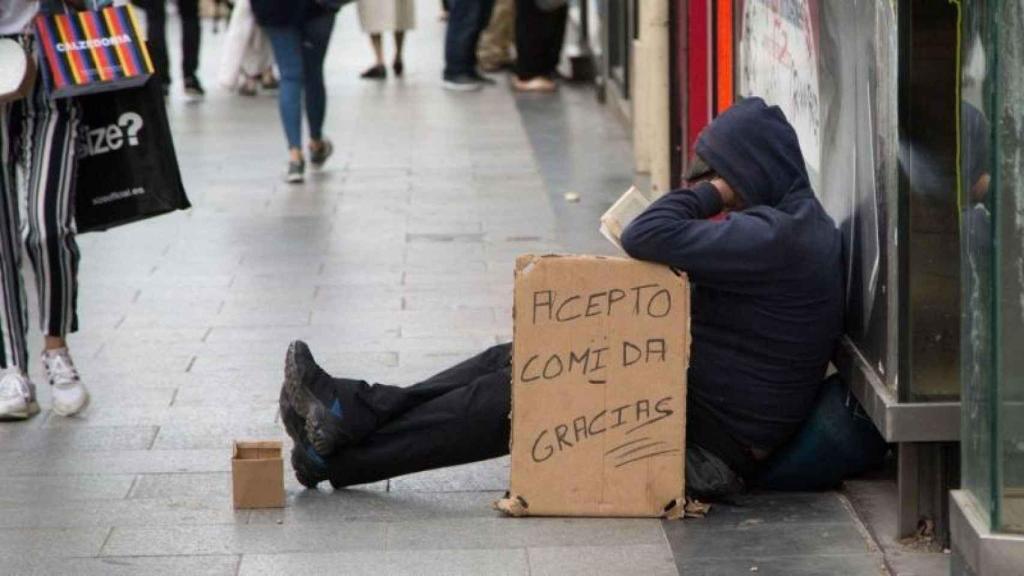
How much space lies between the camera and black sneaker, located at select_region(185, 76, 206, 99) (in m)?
15.1

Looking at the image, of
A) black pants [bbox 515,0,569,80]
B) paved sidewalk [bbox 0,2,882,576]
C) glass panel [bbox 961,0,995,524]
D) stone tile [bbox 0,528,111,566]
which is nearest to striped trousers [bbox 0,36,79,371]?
paved sidewalk [bbox 0,2,882,576]

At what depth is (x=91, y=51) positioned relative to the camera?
238 inches

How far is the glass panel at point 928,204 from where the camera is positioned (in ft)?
14.6

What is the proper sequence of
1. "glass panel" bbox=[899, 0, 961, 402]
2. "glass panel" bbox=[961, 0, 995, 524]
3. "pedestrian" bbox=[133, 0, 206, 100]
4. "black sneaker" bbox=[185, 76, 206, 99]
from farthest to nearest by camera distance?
"black sneaker" bbox=[185, 76, 206, 99]
"pedestrian" bbox=[133, 0, 206, 100]
"glass panel" bbox=[899, 0, 961, 402]
"glass panel" bbox=[961, 0, 995, 524]

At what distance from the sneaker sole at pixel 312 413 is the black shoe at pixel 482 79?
10.6 metres

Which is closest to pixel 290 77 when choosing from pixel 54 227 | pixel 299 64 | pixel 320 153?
pixel 299 64

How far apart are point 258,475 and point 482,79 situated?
1088 centimetres

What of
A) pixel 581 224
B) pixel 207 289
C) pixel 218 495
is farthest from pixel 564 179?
pixel 218 495

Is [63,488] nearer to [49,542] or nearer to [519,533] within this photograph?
[49,542]

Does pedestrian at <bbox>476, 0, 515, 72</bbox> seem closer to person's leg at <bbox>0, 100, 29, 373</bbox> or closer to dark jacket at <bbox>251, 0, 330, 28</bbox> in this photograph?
dark jacket at <bbox>251, 0, 330, 28</bbox>

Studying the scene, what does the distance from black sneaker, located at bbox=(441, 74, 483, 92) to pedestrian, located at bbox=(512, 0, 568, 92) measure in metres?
0.34

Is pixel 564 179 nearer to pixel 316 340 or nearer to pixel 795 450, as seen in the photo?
pixel 316 340

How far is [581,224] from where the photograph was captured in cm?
973

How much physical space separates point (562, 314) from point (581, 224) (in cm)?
479
